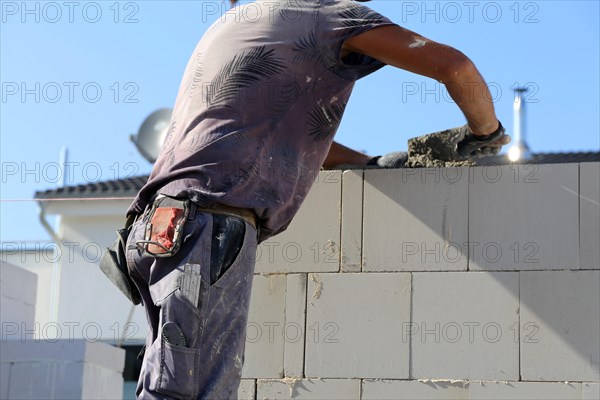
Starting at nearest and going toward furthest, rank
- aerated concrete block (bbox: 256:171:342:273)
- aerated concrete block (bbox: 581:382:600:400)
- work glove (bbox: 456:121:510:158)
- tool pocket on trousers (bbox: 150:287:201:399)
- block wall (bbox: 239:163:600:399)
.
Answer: tool pocket on trousers (bbox: 150:287:201:399) < work glove (bbox: 456:121:510:158) < aerated concrete block (bbox: 581:382:600:400) < block wall (bbox: 239:163:600:399) < aerated concrete block (bbox: 256:171:342:273)

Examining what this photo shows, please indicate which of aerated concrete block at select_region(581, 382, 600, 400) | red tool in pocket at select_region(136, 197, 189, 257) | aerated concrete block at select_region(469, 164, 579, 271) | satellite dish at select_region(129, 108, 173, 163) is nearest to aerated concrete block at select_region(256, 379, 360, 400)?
aerated concrete block at select_region(469, 164, 579, 271)

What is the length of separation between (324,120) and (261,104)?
0.93ft

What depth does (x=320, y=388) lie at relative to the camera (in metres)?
4.32

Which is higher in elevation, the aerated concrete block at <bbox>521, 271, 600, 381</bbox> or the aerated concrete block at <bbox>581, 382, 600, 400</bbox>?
the aerated concrete block at <bbox>521, 271, 600, 381</bbox>

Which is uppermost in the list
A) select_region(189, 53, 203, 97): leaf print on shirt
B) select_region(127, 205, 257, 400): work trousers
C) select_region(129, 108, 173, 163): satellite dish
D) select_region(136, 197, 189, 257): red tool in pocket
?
select_region(129, 108, 173, 163): satellite dish

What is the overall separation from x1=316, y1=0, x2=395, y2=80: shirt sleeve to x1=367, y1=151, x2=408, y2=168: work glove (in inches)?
44.0

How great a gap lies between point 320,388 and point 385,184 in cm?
90

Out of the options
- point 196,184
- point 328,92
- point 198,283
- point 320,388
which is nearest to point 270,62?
point 328,92

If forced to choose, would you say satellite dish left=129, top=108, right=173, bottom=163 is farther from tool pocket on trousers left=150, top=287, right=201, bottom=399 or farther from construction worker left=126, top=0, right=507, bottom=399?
tool pocket on trousers left=150, top=287, right=201, bottom=399

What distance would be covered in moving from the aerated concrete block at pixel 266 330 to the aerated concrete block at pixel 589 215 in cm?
126

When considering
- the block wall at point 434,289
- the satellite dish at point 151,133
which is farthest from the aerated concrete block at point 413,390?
the satellite dish at point 151,133

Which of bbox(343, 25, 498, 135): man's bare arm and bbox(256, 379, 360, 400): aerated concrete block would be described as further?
bbox(256, 379, 360, 400): aerated concrete block

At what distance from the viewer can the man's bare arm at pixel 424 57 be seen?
10.8ft

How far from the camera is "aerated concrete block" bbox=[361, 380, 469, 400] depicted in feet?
13.7
